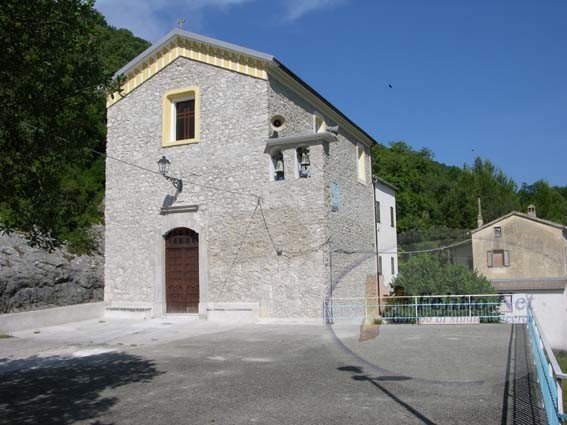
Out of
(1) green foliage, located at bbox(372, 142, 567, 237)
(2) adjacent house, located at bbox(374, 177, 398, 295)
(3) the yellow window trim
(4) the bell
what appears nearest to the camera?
(4) the bell

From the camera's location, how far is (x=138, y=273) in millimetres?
16031

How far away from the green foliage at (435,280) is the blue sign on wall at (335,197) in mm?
3631

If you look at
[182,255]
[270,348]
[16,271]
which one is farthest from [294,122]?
[16,271]

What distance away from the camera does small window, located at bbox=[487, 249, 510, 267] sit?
112ft

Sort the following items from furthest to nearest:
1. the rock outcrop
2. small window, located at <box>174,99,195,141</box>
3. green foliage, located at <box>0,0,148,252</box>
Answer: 1. small window, located at <box>174,99,195,141</box>
2. the rock outcrop
3. green foliage, located at <box>0,0,148,252</box>

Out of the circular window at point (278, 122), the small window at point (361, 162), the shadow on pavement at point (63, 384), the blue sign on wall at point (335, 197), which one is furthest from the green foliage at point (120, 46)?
the shadow on pavement at point (63, 384)

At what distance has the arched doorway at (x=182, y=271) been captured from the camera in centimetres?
1548

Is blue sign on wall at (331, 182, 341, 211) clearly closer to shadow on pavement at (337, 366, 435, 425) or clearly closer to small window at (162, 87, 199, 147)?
small window at (162, 87, 199, 147)

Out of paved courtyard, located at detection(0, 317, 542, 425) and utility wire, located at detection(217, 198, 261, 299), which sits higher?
utility wire, located at detection(217, 198, 261, 299)

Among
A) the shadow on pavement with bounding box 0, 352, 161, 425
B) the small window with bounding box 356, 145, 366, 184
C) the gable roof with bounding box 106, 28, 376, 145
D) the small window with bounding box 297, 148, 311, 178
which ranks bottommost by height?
the shadow on pavement with bounding box 0, 352, 161, 425

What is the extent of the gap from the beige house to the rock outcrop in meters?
23.2

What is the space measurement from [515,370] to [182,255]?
35.5 ft

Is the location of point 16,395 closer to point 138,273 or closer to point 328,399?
point 328,399

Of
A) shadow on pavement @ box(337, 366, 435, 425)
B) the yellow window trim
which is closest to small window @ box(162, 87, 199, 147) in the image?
the yellow window trim
